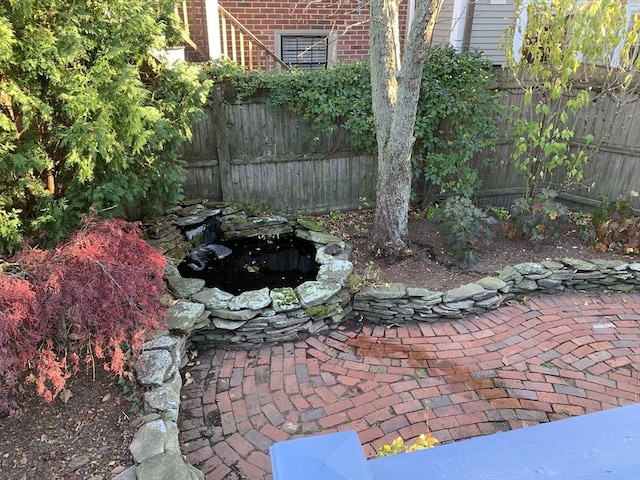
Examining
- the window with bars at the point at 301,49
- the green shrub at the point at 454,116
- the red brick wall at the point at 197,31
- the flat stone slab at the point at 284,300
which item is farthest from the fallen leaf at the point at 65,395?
the window with bars at the point at 301,49

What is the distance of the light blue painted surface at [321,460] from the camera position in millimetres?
775

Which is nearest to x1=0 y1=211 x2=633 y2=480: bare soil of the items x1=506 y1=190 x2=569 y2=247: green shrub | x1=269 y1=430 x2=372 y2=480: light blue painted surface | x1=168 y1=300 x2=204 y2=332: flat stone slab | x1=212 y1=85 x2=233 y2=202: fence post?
x1=168 y1=300 x2=204 y2=332: flat stone slab

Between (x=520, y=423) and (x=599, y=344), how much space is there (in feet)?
4.09

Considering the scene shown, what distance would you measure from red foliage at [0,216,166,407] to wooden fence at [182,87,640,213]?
94.9 inches

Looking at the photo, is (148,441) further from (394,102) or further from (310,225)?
(394,102)

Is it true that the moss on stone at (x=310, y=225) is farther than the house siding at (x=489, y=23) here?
No

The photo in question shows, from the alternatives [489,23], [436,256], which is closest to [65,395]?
[436,256]

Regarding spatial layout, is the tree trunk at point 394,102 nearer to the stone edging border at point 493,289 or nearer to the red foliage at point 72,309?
the stone edging border at point 493,289

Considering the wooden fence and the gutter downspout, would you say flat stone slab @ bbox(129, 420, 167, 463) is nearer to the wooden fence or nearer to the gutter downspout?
the wooden fence

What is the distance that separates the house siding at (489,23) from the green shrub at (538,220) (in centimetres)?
316

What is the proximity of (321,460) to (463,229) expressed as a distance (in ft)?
12.7

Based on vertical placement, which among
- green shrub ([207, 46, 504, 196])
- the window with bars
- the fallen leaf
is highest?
the window with bars

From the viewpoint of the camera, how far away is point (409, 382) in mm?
3303

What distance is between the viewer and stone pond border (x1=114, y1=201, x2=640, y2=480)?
127 inches
